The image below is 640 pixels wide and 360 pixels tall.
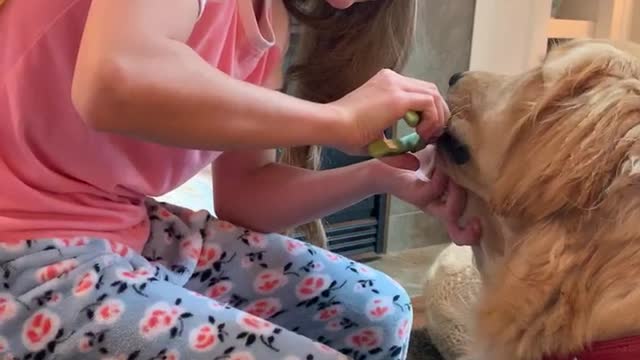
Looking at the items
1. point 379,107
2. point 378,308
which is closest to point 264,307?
point 378,308

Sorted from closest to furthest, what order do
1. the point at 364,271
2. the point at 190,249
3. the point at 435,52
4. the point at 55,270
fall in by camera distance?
1. the point at 55,270
2. the point at 190,249
3. the point at 364,271
4. the point at 435,52

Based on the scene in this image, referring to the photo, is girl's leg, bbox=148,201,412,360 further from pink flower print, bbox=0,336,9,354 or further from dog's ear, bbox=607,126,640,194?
dog's ear, bbox=607,126,640,194

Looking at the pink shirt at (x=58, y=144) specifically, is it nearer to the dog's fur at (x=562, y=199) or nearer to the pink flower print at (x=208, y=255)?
the pink flower print at (x=208, y=255)

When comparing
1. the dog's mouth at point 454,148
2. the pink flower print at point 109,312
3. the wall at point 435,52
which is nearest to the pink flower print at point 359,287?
the dog's mouth at point 454,148

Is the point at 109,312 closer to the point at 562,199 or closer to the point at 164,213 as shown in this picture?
the point at 164,213

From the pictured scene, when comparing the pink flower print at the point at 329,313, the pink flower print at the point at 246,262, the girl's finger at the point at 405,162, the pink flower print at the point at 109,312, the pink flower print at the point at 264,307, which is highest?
the girl's finger at the point at 405,162

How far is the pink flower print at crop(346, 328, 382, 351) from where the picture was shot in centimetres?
104

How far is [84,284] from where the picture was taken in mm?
818

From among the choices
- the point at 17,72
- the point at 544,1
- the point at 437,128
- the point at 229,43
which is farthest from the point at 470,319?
the point at 544,1

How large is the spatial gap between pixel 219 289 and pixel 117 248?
160 millimetres

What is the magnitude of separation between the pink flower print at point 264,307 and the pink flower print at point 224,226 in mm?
92

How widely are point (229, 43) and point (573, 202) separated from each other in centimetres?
42

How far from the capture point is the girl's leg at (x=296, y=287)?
1003mm

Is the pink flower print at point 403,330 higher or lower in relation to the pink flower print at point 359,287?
lower
